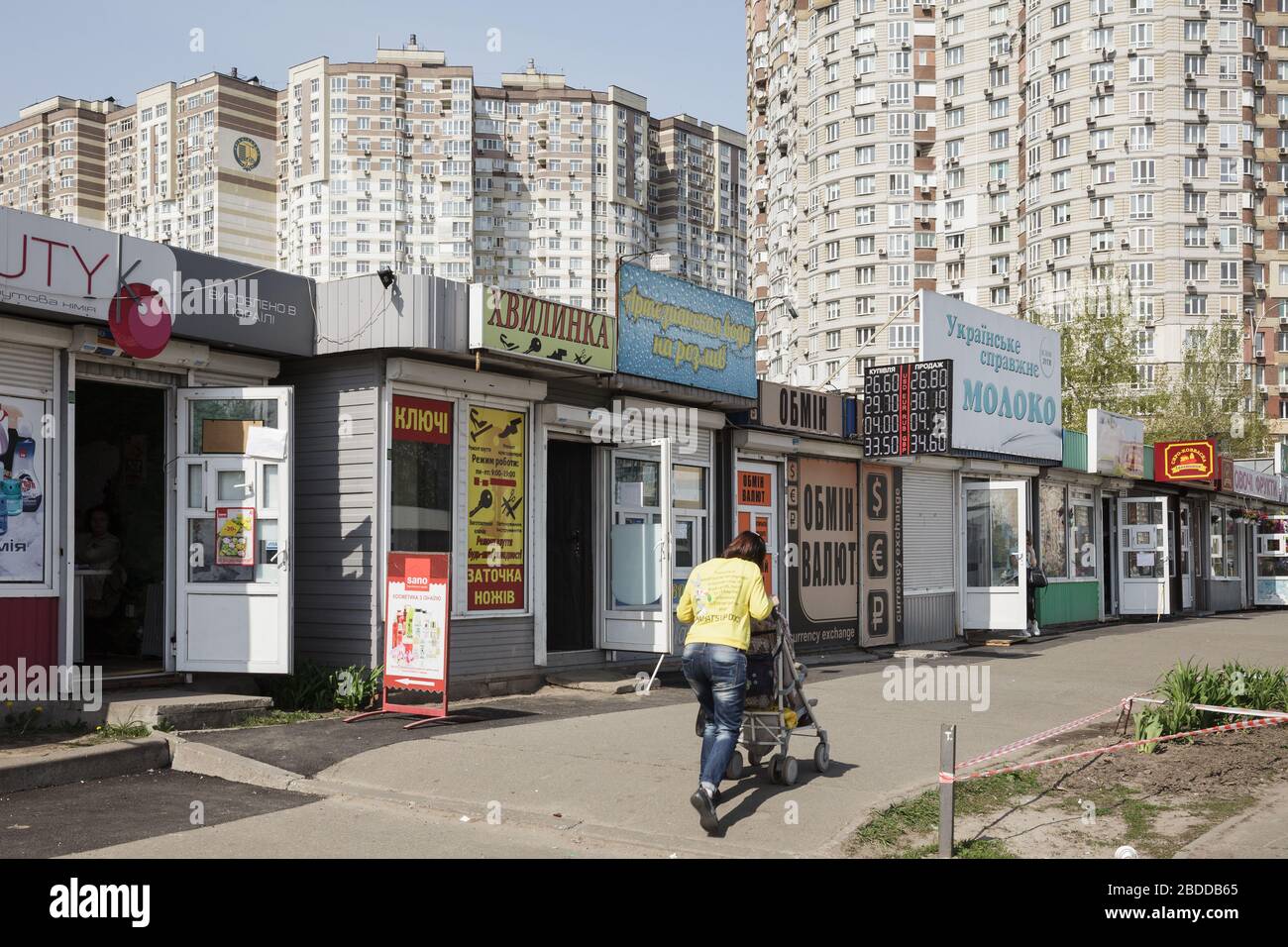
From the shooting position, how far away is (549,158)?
11169cm

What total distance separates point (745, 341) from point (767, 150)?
280ft

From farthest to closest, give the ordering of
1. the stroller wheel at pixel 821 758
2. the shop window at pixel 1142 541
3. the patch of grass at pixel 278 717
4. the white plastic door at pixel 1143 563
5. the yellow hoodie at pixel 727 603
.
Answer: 1. the shop window at pixel 1142 541
2. the white plastic door at pixel 1143 563
3. the patch of grass at pixel 278 717
4. the stroller wheel at pixel 821 758
5. the yellow hoodie at pixel 727 603

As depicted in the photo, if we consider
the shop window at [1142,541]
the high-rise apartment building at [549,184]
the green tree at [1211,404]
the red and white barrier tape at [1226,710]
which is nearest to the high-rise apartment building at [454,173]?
the high-rise apartment building at [549,184]

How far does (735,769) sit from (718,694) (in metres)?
1.18

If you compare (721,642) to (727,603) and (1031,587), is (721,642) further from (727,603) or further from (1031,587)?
(1031,587)

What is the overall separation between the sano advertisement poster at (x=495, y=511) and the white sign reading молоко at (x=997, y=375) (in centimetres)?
879

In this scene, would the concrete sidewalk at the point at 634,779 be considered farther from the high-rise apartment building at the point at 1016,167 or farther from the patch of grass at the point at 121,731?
the high-rise apartment building at the point at 1016,167

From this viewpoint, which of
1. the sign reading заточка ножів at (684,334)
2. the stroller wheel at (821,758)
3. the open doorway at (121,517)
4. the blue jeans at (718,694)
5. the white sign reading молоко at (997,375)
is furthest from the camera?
the white sign reading молоко at (997,375)

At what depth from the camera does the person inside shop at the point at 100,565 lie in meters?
12.6

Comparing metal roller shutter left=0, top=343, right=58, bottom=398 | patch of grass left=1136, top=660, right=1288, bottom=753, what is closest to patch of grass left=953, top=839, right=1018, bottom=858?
patch of grass left=1136, top=660, right=1288, bottom=753

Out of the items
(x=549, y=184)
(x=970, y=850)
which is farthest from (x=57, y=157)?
(x=970, y=850)
